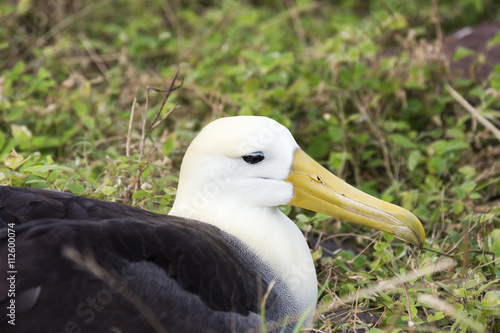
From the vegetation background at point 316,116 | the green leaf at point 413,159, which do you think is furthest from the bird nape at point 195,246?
the green leaf at point 413,159

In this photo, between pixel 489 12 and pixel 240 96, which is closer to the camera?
pixel 240 96

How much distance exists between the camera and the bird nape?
2.61 metres

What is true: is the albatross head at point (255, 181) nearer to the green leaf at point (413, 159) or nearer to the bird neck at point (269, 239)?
the bird neck at point (269, 239)

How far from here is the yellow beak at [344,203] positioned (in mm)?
3264

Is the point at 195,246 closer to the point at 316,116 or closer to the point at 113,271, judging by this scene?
the point at 113,271

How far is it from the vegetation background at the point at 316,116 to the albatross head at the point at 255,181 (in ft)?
1.16

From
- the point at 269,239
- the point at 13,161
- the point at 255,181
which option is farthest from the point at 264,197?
the point at 13,161

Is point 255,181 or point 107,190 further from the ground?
point 255,181

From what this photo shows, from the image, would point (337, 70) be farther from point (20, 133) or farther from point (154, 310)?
point (154, 310)

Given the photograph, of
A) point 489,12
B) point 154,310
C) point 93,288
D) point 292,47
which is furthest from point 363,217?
point 489,12

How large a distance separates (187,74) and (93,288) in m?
3.53

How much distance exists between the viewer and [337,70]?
17.7 feet

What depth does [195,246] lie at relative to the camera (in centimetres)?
282

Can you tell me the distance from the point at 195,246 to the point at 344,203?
0.87 m
